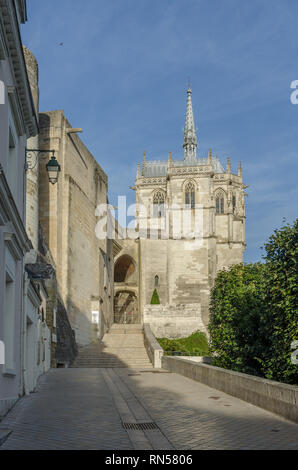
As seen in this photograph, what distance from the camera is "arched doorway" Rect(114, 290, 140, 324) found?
55.9 m

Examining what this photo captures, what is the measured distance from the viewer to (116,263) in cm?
5697

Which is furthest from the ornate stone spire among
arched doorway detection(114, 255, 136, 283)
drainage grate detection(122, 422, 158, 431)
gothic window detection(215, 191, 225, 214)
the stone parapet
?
drainage grate detection(122, 422, 158, 431)

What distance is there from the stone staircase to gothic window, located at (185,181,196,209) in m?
27.7

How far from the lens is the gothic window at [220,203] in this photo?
67312mm

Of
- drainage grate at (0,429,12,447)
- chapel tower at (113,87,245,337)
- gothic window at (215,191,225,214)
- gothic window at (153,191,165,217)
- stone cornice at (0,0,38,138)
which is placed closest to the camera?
drainage grate at (0,429,12,447)

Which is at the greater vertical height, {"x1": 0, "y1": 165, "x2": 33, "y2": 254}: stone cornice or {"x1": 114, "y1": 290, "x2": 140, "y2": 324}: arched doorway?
{"x1": 0, "y1": 165, "x2": 33, "y2": 254}: stone cornice

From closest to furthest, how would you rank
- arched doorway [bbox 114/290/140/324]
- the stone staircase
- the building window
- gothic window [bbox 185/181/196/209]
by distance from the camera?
the stone staircase, the building window, arched doorway [bbox 114/290/140/324], gothic window [bbox 185/181/196/209]

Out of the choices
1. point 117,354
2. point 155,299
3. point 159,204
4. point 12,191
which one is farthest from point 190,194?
point 12,191

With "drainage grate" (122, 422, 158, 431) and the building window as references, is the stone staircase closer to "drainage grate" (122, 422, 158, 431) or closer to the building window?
the building window

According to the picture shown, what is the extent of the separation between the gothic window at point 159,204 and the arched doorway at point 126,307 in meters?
12.6

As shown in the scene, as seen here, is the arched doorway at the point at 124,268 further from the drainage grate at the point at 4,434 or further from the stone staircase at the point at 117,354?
the drainage grate at the point at 4,434

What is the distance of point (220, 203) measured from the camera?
67812 millimetres

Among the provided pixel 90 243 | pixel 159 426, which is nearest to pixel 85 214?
pixel 90 243

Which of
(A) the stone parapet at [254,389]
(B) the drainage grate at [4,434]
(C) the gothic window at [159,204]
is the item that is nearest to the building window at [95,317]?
(A) the stone parapet at [254,389]
